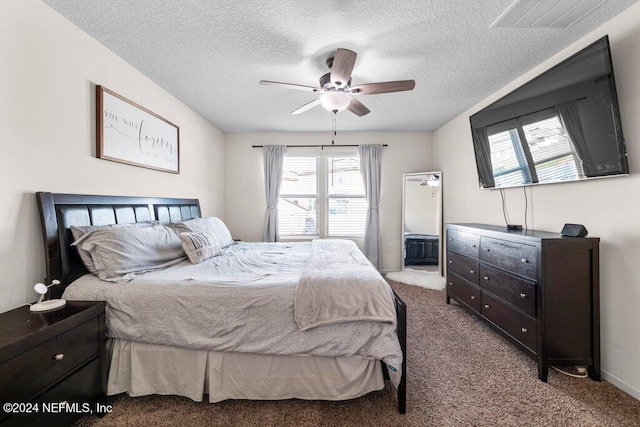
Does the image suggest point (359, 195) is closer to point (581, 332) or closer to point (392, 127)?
point (392, 127)

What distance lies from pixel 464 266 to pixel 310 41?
2.71 meters

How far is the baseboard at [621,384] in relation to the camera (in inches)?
63.0

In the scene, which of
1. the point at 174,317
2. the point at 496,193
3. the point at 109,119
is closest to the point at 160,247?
the point at 174,317

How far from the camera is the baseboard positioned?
160 centimetres

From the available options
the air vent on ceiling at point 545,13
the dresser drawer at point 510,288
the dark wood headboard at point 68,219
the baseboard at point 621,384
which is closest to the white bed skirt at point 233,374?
the dark wood headboard at point 68,219

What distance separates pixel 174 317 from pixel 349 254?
58.5 inches

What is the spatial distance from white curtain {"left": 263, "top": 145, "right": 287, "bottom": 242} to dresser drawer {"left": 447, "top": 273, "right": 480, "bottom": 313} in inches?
110

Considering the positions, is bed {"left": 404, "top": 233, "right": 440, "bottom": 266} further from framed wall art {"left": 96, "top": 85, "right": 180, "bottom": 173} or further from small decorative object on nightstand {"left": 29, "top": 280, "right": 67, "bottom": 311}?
small decorative object on nightstand {"left": 29, "top": 280, "right": 67, "bottom": 311}

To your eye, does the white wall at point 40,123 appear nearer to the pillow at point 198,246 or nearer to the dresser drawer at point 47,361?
the dresser drawer at point 47,361

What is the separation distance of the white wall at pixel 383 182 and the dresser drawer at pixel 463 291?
150cm

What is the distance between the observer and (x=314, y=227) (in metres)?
4.54

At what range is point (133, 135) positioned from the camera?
7.66ft

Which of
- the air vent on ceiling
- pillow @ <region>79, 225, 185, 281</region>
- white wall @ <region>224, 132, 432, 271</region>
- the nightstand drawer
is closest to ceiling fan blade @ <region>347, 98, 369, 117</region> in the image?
the air vent on ceiling

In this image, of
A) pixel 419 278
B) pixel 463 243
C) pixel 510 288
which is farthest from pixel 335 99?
pixel 419 278
